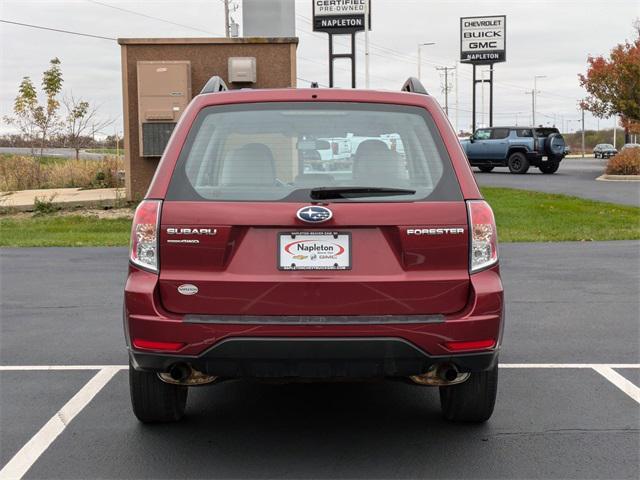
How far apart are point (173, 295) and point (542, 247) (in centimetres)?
980

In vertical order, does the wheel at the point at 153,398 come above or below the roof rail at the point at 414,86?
below

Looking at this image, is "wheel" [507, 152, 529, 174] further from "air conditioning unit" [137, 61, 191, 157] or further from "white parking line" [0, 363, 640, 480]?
"white parking line" [0, 363, 640, 480]

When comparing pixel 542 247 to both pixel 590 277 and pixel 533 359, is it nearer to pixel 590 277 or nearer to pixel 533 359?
pixel 590 277

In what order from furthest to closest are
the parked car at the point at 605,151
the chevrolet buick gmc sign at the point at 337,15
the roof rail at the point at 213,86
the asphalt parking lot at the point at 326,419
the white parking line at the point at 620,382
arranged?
the parked car at the point at 605,151
the chevrolet buick gmc sign at the point at 337,15
the white parking line at the point at 620,382
the roof rail at the point at 213,86
the asphalt parking lot at the point at 326,419

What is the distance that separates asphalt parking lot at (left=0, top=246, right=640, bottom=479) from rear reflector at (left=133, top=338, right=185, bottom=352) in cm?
58

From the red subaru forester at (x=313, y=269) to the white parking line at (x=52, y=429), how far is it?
712 millimetres

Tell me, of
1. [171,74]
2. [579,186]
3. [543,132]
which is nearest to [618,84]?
[543,132]

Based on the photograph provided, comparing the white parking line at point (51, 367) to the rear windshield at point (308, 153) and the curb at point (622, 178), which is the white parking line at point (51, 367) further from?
the curb at point (622, 178)

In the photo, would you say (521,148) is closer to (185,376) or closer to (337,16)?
(337,16)

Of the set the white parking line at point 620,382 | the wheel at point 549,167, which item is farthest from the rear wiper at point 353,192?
the wheel at point 549,167

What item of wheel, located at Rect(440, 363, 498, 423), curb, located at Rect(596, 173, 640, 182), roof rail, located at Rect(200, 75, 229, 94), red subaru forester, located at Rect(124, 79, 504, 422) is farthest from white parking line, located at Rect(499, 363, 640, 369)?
curb, located at Rect(596, 173, 640, 182)

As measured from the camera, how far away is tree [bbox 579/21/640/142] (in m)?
37.6

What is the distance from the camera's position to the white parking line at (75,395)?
422 cm

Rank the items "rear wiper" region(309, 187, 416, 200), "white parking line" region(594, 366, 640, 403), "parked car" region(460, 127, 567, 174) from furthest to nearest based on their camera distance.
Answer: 1. "parked car" region(460, 127, 567, 174)
2. "white parking line" region(594, 366, 640, 403)
3. "rear wiper" region(309, 187, 416, 200)
